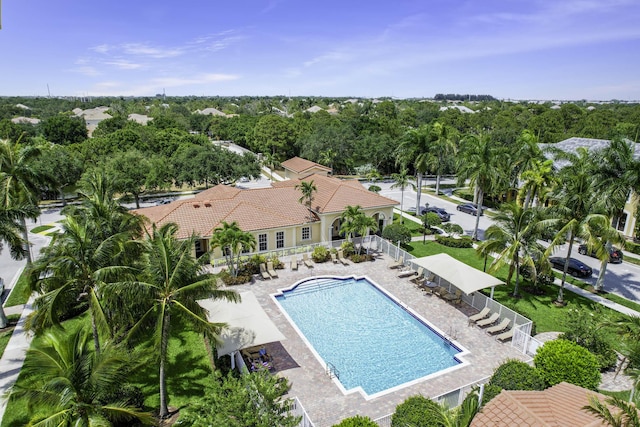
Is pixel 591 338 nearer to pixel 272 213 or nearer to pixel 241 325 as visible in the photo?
pixel 241 325

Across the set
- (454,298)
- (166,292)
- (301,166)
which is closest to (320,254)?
(454,298)

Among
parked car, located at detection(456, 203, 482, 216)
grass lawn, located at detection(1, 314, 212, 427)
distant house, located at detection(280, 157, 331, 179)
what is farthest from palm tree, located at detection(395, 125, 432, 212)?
grass lawn, located at detection(1, 314, 212, 427)

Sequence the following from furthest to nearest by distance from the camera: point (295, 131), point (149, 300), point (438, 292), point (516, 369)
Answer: point (295, 131), point (438, 292), point (516, 369), point (149, 300)

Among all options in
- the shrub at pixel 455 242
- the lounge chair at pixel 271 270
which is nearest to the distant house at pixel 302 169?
the shrub at pixel 455 242

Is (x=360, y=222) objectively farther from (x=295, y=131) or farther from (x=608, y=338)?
(x=295, y=131)

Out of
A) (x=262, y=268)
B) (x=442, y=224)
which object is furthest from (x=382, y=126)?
(x=262, y=268)

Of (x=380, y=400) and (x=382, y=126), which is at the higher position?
(x=382, y=126)
